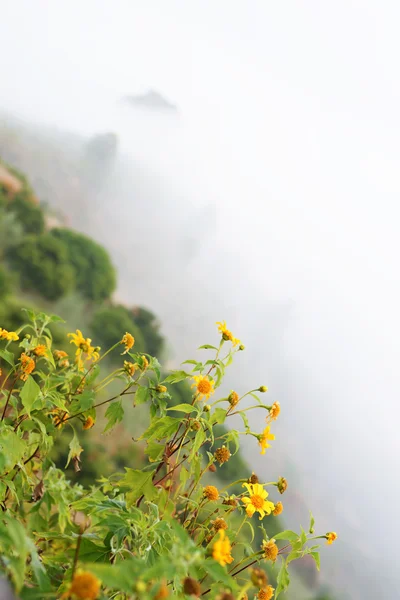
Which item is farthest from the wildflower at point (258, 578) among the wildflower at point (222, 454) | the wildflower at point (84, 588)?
the wildflower at point (222, 454)

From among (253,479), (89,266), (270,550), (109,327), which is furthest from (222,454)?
(89,266)

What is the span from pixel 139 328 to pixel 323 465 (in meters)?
24.1

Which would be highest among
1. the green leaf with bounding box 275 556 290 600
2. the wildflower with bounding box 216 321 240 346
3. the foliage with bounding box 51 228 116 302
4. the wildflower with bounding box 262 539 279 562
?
the foliage with bounding box 51 228 116 302

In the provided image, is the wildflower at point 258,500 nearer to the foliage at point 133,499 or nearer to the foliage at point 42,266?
the foliage at point 133,499

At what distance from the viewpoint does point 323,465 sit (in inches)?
1206

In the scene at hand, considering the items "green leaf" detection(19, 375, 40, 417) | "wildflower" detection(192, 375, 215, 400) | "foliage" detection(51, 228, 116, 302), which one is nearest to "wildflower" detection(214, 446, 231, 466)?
"wildflower" detection(192, 375, 215, 400)

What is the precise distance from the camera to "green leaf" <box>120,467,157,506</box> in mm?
668

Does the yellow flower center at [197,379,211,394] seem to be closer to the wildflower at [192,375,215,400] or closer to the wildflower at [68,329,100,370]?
the wildflower at [192,375,215,400]

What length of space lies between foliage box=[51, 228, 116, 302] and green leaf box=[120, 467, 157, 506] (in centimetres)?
1158

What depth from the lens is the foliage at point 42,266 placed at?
9.57 m

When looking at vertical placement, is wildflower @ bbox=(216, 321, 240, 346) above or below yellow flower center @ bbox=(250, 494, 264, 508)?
above

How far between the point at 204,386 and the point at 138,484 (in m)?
0.19

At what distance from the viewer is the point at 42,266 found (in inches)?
381

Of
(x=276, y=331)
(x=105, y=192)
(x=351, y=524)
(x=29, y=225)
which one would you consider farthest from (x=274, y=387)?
(x=29, y=225)
